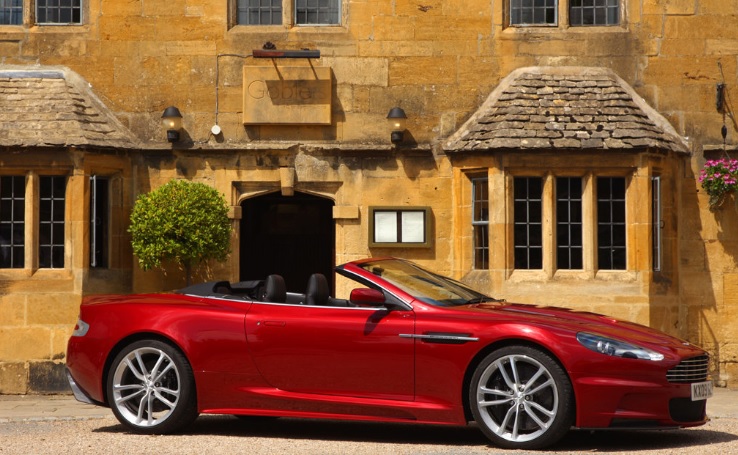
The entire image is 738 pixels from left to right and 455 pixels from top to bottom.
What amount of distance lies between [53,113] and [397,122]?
382cm

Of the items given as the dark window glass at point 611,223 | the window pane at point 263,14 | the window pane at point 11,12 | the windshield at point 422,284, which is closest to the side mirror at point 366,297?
the windshield at point 422,284

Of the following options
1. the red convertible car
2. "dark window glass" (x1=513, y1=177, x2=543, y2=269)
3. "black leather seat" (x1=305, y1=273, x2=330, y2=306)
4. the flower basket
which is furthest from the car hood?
the flower basket

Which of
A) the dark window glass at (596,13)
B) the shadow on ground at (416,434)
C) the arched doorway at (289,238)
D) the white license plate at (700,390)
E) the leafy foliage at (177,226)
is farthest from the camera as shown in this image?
the arched doorway at (289,238)

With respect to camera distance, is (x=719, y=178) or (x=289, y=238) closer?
(x=719, y=178)

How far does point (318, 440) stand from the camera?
8328 mm

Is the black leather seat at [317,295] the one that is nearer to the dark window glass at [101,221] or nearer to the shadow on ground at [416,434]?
the shadow on ground at [416,434]

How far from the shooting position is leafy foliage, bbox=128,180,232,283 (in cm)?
1258

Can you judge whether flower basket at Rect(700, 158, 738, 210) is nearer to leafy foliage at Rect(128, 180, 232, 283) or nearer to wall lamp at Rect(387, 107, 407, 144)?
wall lamp at Rect(387, 107, 407, 144)

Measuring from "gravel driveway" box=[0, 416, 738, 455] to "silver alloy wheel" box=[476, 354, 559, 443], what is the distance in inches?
6.7

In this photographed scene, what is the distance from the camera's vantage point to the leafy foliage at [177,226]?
12578 mm

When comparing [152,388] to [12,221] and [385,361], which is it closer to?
[385,361]

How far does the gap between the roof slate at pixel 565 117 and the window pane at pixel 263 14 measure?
2.51 m

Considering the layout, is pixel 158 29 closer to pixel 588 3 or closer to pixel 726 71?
pixel 588 3

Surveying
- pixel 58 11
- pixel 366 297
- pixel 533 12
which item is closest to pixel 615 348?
pixel 366 297
